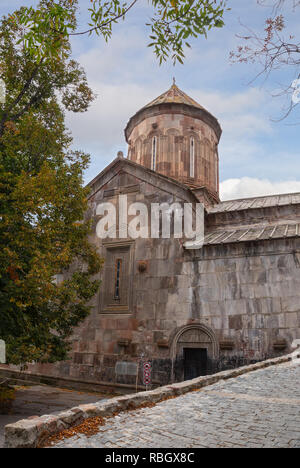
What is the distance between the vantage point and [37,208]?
841 centimetres

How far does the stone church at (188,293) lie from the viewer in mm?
11375

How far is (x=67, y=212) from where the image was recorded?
9945 mm

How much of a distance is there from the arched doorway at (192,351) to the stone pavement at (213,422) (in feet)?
17.3

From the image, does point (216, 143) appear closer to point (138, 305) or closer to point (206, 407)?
point (138, 305)

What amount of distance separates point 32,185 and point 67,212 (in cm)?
191

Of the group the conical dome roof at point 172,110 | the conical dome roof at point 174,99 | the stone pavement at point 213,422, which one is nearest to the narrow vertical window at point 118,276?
the stone pavement at point 213,422

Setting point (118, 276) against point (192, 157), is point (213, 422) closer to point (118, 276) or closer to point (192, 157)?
point (118, 276)

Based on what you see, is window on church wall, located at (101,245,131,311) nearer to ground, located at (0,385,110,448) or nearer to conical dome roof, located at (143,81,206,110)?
ground, located at (0,385,110,448)

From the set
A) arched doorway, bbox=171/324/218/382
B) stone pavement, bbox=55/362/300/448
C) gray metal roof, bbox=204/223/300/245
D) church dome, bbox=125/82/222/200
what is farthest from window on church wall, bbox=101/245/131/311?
stone pavement, bbox=55/362/300/448

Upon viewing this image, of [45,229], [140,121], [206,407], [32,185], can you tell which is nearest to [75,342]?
[45,229]

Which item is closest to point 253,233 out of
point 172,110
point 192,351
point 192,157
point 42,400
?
point 192,351

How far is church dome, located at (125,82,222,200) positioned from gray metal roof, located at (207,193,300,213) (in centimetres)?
195

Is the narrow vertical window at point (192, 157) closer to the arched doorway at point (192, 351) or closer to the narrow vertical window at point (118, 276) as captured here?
the narrow vertical window at point (118, 276)

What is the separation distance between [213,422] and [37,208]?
608 centimetres
